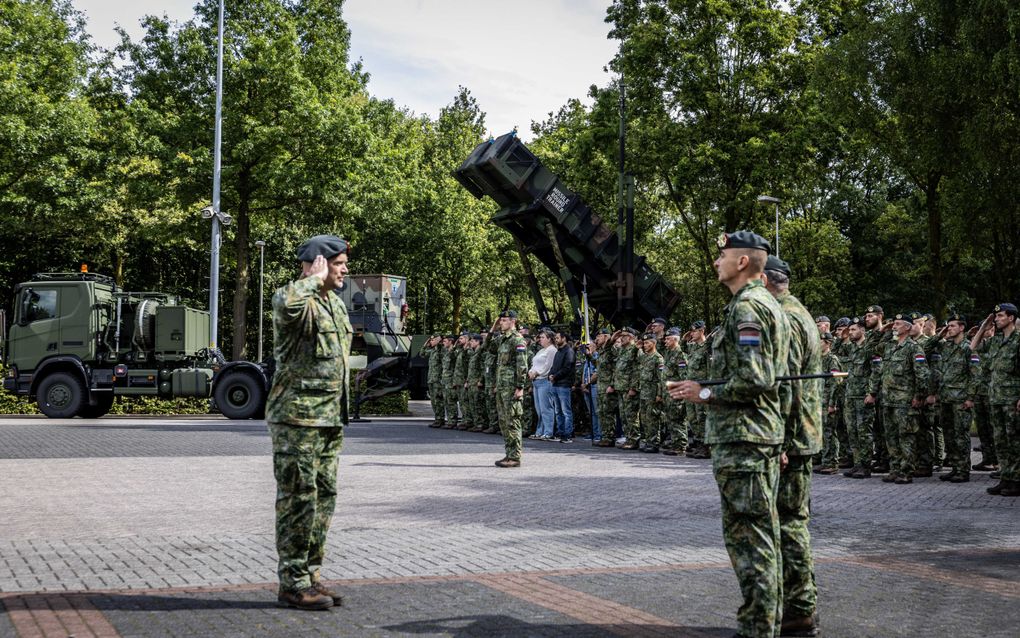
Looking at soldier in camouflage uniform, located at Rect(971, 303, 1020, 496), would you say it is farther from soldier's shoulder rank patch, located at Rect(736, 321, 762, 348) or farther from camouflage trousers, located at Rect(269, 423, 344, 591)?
camouflage trousers, located at Rect(269, 423, 344, 591)

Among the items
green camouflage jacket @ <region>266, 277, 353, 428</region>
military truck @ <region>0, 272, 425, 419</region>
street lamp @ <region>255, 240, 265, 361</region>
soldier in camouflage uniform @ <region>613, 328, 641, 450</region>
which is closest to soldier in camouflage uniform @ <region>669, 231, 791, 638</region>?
green camouflage jacket @ <region>266, 277, 353, 428</region>

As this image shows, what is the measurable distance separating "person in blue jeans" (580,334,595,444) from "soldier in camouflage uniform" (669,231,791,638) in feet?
42.8

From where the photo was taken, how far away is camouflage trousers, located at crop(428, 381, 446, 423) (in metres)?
21.5

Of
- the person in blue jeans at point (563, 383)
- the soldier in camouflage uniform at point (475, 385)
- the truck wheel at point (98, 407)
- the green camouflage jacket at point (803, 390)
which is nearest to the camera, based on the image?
the green camouflage jacket at point (803, 390)

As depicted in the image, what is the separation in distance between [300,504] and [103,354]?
1725 centimetres

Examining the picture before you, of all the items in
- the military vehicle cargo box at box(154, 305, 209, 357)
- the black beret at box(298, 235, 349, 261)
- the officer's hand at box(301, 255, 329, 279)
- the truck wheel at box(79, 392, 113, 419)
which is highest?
the military vehicle cargo box at box(154, 305, 209, 357)

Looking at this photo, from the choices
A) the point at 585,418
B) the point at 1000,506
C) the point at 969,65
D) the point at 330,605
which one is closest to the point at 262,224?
the point at 585,418

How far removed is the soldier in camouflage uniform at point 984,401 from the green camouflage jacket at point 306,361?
29.0 ft

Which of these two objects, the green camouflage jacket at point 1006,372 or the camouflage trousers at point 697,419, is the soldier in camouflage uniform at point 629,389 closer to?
the camouflage trousers at point 697,419

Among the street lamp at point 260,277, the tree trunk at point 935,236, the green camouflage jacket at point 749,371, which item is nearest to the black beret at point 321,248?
the green camouflage jacket at point 749,371

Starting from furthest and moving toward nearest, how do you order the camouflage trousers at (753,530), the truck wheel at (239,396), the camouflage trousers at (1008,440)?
the truck wheel at (239,396) < the camouflage trousers at (1008,440) < the camouflage trousers at (753,530)

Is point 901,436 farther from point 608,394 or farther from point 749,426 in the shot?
point 749,426

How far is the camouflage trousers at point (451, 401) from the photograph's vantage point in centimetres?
2086

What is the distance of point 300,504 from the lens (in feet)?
18.4
